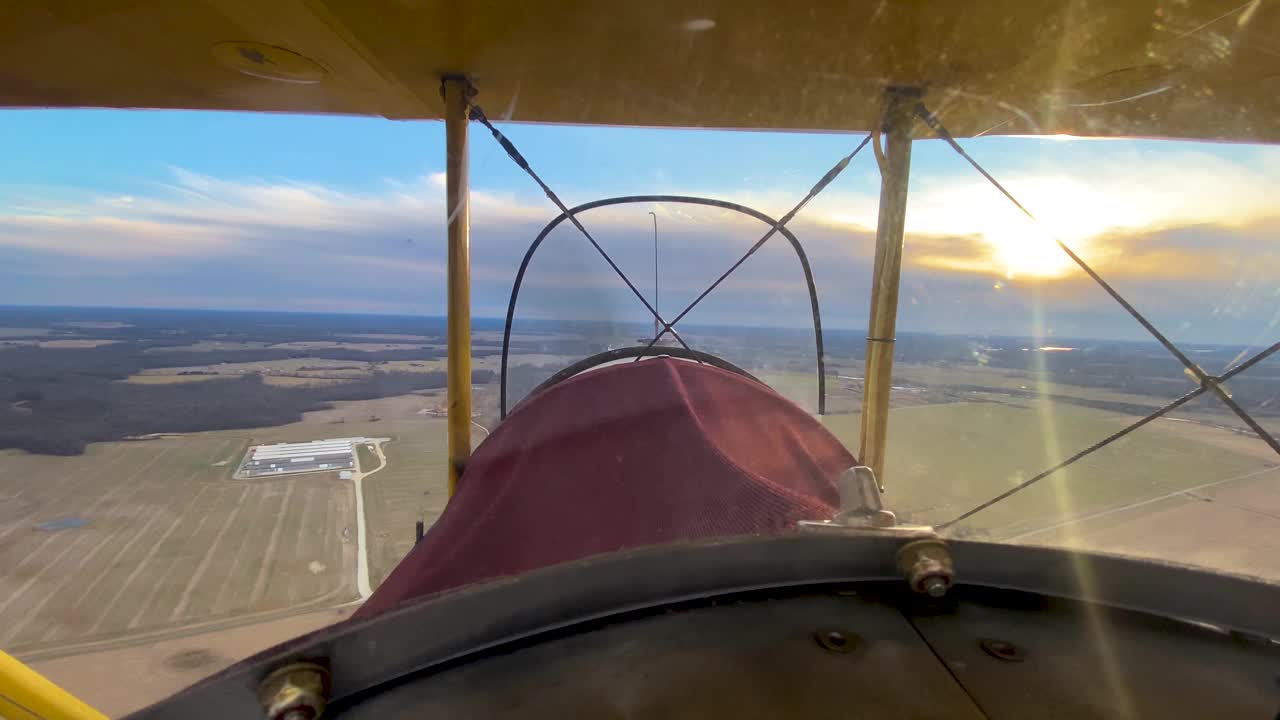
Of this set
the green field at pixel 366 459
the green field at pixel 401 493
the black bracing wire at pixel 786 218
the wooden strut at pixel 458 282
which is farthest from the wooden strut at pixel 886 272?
the green field at pixel 366 459

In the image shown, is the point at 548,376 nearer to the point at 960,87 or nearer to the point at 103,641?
the point at 960,87

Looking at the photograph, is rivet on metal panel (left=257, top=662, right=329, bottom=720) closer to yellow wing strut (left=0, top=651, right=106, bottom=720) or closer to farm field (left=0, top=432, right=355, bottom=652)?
yellow wing strut (left=0, top=651, right=106, bottom=720)

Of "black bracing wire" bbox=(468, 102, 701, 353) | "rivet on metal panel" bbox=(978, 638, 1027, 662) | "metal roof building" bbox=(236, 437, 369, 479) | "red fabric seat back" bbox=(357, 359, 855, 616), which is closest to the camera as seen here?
"rivet on metal panel" bbox=(978, 638, 1027, 662)

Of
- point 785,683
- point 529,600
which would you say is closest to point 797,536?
point 785,683

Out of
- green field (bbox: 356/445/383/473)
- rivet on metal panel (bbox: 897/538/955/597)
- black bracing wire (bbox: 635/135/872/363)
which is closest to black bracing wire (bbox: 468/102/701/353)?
black bracing wire (bbox: 635/135/872/363)

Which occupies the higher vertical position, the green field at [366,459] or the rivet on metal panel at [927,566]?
the rivet on metal panel at [927,566]

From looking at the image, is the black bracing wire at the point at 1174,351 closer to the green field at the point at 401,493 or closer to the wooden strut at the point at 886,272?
the wooden strut at the point at 886,272

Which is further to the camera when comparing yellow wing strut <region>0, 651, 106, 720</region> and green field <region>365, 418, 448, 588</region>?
green field <region>365, 418, 448, 588</region>
